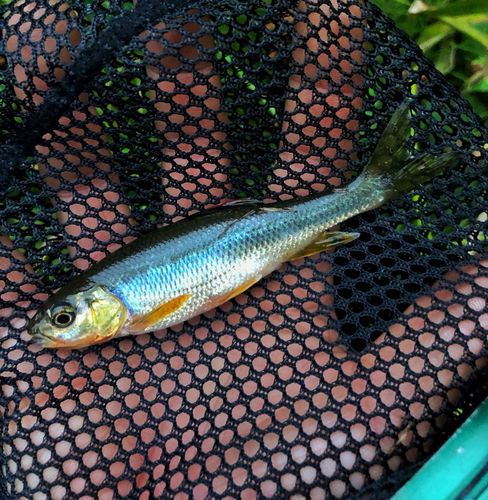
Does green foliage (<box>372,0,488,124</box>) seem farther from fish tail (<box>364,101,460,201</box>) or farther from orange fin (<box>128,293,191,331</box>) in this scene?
orange fin (<box>128,293,191,331</box>)

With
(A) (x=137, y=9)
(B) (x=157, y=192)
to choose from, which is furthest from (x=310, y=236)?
(A) (x=137, y=9)

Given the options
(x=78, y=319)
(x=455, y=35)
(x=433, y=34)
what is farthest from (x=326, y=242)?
(x=455, y=35)

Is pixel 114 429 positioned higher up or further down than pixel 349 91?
further down

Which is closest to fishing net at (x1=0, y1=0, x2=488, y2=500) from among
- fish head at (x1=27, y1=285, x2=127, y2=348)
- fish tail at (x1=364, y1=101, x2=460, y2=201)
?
fish tail at (x1=364, y1=101, x2=460, y2=201)

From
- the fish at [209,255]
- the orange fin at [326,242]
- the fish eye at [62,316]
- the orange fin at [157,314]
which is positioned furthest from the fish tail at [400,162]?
the fish eye at [62,316]

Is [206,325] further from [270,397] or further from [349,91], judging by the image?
[349,91]

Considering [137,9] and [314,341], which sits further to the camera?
[314,341]

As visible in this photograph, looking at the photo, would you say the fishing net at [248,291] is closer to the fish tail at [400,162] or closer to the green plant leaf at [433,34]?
the fish tail at [400,162]
